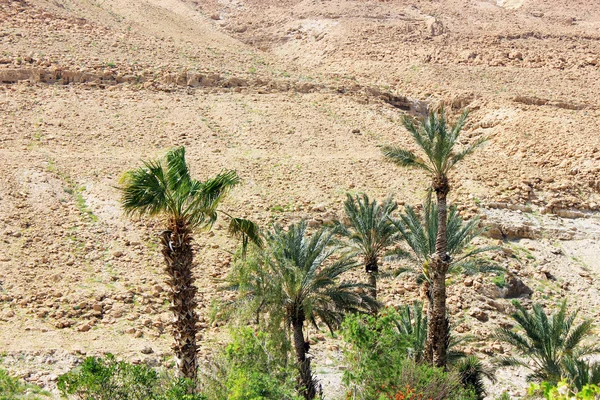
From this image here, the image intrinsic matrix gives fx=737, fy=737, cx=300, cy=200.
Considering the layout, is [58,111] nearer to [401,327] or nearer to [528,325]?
[401,327]

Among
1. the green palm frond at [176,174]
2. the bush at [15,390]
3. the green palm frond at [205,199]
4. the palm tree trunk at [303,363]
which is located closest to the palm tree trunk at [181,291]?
the green palm frond at [205,199]

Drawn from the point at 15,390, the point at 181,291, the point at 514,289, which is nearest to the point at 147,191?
the point at 181,291

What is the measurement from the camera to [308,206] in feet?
83.0

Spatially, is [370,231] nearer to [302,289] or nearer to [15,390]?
A: [302,289]

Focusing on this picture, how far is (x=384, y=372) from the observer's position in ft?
44.0

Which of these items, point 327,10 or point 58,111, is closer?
point 58,111

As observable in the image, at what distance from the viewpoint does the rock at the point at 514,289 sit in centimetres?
2258

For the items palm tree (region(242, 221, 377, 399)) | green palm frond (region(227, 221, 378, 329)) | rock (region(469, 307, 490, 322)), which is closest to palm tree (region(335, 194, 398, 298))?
green palm frond (region(227, 221, 378, 329))

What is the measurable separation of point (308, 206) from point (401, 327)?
8238mm

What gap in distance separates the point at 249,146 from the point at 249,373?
2026cm

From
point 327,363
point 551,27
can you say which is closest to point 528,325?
point 327,363

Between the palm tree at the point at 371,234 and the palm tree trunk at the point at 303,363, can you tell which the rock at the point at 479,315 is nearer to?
the palm tree at the point at 371,234

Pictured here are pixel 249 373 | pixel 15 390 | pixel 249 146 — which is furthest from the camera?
pixel 249 146

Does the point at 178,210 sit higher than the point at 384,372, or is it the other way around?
the point at 178,210
